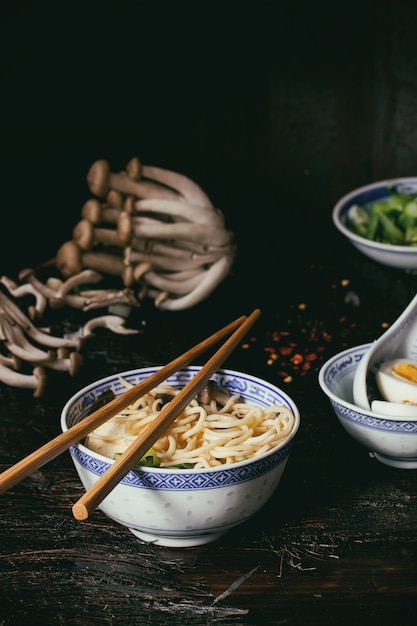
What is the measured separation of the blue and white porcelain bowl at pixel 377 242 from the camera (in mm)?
2781

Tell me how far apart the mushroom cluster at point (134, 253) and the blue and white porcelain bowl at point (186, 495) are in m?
1.00

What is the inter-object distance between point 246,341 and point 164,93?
4.28ft

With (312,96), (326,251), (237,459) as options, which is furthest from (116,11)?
(237,459)

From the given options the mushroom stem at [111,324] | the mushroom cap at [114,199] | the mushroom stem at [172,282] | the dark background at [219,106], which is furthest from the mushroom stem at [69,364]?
the dark background at [219,106]

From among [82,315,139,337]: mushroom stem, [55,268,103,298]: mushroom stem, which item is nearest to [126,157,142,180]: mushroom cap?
[55,268,103,298]: mushroom stem

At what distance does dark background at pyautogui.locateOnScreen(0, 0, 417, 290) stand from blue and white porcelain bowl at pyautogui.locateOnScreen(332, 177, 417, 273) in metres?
0.30

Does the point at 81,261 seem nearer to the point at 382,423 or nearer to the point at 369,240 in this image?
the point at 369,240

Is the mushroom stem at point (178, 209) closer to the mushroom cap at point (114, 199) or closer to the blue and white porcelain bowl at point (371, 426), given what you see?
the mushroom cap at point (114, 199)

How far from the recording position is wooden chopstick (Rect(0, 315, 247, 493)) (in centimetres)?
148

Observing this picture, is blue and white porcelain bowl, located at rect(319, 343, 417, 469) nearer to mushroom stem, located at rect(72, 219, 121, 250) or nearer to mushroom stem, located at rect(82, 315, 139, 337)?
mushroom stem, located at rect(82, 315, 139, 337)

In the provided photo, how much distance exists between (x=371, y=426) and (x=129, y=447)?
614 millimetres

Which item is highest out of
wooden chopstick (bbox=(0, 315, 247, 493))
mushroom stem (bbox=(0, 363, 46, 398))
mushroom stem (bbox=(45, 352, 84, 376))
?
wooden chopstick (bbox=(0, 315, 247, 493))

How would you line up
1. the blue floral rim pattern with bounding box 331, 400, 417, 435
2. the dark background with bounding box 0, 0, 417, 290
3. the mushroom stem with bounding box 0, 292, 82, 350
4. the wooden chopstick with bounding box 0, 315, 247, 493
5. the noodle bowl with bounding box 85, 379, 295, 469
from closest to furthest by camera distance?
1. the wooden chopstick with bounding box 0, 315, 247, 493
2. the noodle bowl with bounding box 85, 379, 295, 469
3. the blue floral rim pattern with bounding box 331, 400, 417, 435
4. the mushroom stem with bounding box 0, 292, 82, 350
5. the dark background with bounding box 0, 0, 417, 290

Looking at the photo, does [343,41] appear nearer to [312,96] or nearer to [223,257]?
[312,96]
